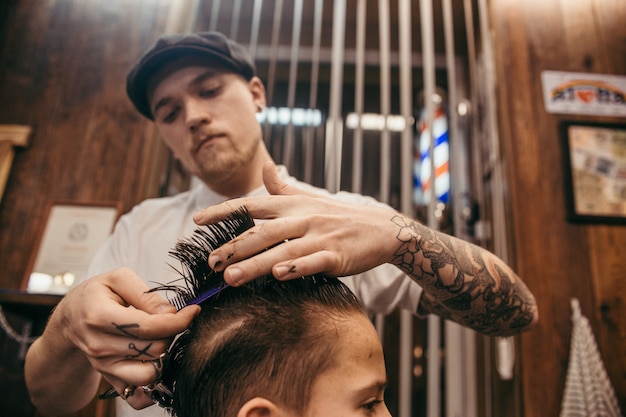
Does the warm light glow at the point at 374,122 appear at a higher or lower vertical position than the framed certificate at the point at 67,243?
higher

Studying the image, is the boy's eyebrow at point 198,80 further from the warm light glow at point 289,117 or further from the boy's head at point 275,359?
the warm light glow at point 289,117

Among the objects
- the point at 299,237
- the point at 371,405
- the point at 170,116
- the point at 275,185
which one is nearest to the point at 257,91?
the point at 170,116

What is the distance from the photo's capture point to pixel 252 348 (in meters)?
0.78

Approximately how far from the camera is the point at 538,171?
2164 millimetres

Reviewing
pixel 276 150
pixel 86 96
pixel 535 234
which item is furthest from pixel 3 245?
pixel 535 234

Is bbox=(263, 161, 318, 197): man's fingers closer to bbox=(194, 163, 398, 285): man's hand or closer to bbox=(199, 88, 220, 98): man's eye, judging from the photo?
bbox=(194, 163, 398, 285): man's hand

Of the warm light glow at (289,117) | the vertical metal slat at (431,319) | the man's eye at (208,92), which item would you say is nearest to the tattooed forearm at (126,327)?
the man's eye at (208,92)

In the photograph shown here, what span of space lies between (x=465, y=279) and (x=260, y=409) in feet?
1.84

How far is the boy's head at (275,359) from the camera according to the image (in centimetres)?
76

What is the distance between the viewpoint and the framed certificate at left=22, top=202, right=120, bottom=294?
6.36ft

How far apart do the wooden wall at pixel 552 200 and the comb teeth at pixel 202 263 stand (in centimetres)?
170

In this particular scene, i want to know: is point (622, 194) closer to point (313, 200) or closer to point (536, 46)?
point (536, 46)

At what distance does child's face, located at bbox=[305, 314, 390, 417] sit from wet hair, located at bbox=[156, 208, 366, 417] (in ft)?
0.05

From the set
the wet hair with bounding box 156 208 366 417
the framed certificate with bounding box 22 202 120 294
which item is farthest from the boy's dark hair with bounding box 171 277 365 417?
the framed certificate with bounding box 22 202 120 294
